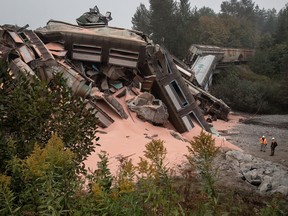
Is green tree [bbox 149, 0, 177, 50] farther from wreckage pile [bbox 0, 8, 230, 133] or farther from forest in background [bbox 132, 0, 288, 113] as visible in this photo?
wreckage pile [bbox 0, 8, 230, 133]

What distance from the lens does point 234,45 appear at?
52.9 metres

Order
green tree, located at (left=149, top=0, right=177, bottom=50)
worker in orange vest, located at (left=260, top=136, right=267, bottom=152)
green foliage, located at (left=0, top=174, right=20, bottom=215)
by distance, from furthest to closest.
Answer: green tree, located at (left=149, top=0, right=177, bottom=50) → worker in orange vest, located at (left=260, top=136, right=267, bottom=152) → green foliage, located at (left=0, top=174, right=20, bottom=215)

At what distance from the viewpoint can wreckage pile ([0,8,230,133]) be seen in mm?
14844

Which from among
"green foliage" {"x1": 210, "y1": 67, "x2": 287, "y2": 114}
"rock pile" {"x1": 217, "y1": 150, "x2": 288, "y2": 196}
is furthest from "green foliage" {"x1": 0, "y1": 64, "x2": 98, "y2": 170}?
"green foliage" {"x1": 210, "y1": 67, "x2": 287, "y2": 114}

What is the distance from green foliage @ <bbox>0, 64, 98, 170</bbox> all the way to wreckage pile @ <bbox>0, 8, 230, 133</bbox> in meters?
8.58

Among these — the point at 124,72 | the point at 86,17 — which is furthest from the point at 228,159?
the point at 86,17

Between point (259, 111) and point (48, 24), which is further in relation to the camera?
point (259, 111)

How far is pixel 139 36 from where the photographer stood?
690 inches

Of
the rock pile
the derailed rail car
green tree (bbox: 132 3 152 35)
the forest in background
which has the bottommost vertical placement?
the rock pile

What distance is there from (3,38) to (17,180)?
13137 mm

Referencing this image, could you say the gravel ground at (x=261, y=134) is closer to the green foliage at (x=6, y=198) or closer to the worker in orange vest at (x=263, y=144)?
the worker in orange vest at (x=263, y=144)

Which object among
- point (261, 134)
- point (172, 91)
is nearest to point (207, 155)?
point (172, 91)

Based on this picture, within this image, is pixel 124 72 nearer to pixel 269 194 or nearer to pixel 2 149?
pixel 269 194

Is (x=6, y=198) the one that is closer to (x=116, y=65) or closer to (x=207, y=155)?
(x=207, y=155)
